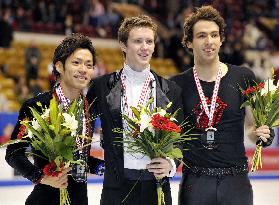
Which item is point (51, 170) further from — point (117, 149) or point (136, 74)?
point (136, 74)

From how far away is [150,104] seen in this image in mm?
3779

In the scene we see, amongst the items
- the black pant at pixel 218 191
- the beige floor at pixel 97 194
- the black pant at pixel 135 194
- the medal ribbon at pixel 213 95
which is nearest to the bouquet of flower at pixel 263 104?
the medal ribbon at pixel 213 95

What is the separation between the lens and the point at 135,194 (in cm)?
371

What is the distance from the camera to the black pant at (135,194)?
371 centimetres

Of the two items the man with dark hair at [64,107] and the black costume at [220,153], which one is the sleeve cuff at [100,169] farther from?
the black costume at [220,153]

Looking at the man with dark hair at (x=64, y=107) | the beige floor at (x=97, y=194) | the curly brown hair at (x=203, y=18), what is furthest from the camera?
the beige floor at (x=97, y=194)

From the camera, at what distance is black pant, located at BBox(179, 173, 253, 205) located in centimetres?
407

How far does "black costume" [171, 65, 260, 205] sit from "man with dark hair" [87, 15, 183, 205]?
34 cm

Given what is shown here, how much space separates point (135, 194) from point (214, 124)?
0.84 m

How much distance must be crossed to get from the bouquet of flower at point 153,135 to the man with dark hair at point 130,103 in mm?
74

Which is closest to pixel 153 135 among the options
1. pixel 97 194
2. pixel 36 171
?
pixel 36 171

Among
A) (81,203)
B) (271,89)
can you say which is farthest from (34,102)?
(271,89)

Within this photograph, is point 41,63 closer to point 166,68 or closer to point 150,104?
point 166,68

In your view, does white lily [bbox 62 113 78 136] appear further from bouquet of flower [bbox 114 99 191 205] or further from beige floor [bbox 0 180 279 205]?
beige floor [bbox 0 180 279 205]
